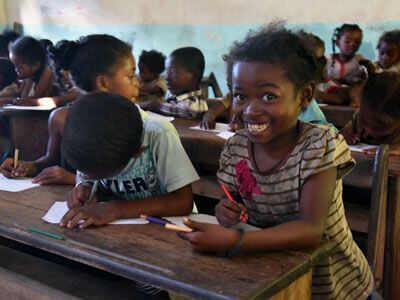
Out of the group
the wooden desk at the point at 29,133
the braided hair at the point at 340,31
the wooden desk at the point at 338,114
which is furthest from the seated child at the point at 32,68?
the braided hair at the point at 340,31

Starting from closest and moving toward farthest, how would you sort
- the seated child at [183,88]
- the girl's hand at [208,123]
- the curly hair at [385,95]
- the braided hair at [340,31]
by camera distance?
the curly hair at [385,95] < the girl's hand at [208,123] < the seated child at [183,88] < the braided hair at [340,31]

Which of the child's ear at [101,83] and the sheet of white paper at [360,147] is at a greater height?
the child's ear at [101,83]

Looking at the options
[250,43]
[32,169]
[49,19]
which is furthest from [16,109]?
[49,19]

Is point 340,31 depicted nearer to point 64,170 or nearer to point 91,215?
point 64,170

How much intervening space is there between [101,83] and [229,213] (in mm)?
882

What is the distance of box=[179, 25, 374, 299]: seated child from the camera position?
1110mm

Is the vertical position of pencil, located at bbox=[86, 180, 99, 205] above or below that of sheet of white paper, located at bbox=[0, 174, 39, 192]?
above

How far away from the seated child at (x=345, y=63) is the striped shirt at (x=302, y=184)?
3.05 meters

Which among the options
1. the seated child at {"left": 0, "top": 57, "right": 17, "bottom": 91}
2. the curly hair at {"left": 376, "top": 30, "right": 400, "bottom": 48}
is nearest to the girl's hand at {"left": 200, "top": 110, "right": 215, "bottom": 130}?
the curly hair at {"left": 376, "top": 30, "right": 400, "bottom": 48}

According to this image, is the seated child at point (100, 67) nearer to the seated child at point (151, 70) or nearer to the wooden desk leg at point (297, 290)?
the wooden desk leg at point (297, 290)

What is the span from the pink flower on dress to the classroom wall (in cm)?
296

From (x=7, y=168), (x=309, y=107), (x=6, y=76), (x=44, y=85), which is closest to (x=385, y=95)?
(x=309, y=107)

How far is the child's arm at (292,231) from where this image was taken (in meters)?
1.07

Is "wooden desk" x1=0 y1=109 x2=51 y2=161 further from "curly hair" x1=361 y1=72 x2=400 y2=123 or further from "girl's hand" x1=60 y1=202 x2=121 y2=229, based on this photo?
"girl's hand" x1=60 y1=202 x2=121 y2=229
